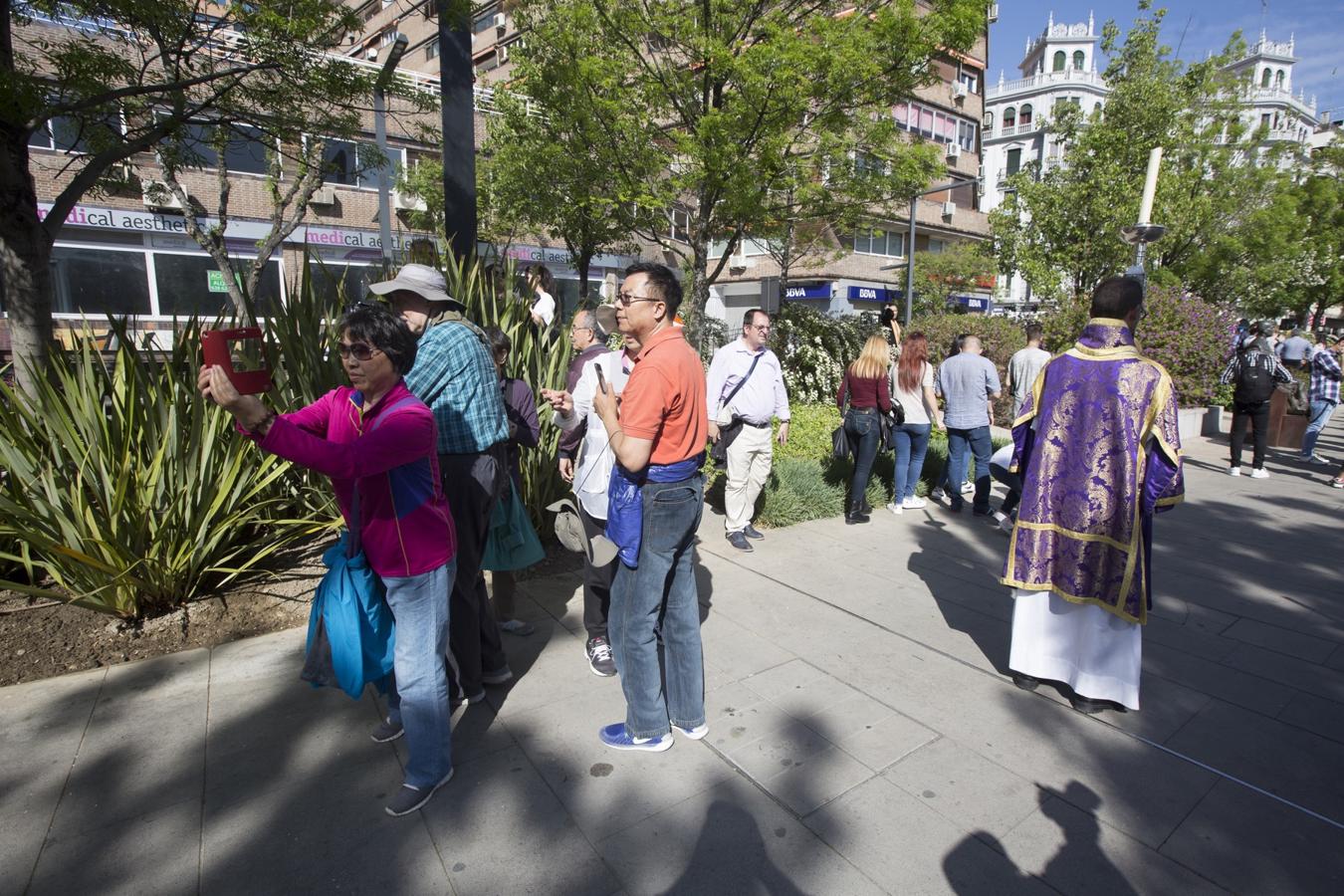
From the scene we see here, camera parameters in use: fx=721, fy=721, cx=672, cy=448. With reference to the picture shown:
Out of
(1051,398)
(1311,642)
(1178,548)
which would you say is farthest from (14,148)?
(1178,548)

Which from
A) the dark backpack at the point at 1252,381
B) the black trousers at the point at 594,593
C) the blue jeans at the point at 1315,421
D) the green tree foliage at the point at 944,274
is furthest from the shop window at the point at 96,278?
the green tree foliage at the point at 944,274

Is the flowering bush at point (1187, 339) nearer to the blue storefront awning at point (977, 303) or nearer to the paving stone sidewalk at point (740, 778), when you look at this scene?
the paving stone sidewalk at point (740, 778)

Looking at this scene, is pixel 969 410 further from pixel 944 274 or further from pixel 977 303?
pixel 977 303

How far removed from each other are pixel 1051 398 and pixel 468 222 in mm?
4098

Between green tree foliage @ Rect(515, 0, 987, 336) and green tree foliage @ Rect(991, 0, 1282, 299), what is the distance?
9579 millimetres

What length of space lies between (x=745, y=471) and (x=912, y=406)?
1.86 meters

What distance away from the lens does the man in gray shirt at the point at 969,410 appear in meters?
6.32

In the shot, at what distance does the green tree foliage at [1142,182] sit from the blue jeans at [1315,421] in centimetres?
713

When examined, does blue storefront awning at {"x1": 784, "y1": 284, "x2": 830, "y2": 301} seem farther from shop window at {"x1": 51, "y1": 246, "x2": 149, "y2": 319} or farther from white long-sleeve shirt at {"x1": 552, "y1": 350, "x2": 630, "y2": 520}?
white long-sleeve shirt at {"x1": 552, "y1": 350, "x2": 630, "y2": 520}

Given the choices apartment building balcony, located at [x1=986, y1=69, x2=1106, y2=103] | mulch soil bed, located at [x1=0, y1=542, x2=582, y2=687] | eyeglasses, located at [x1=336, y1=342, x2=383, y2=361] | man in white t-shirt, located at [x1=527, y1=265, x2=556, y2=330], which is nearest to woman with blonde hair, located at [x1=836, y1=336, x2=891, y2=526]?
man in white t-shirt, located at [x1=527, y1=265, x2=556, y2=330]

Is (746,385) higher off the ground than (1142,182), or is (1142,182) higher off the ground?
(1142,182)

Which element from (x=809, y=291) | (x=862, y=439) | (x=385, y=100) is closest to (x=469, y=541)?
(x=862, y=439)

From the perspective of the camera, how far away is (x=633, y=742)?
2.90 m

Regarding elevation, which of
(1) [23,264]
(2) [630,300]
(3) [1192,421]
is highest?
(1) [23,264]
